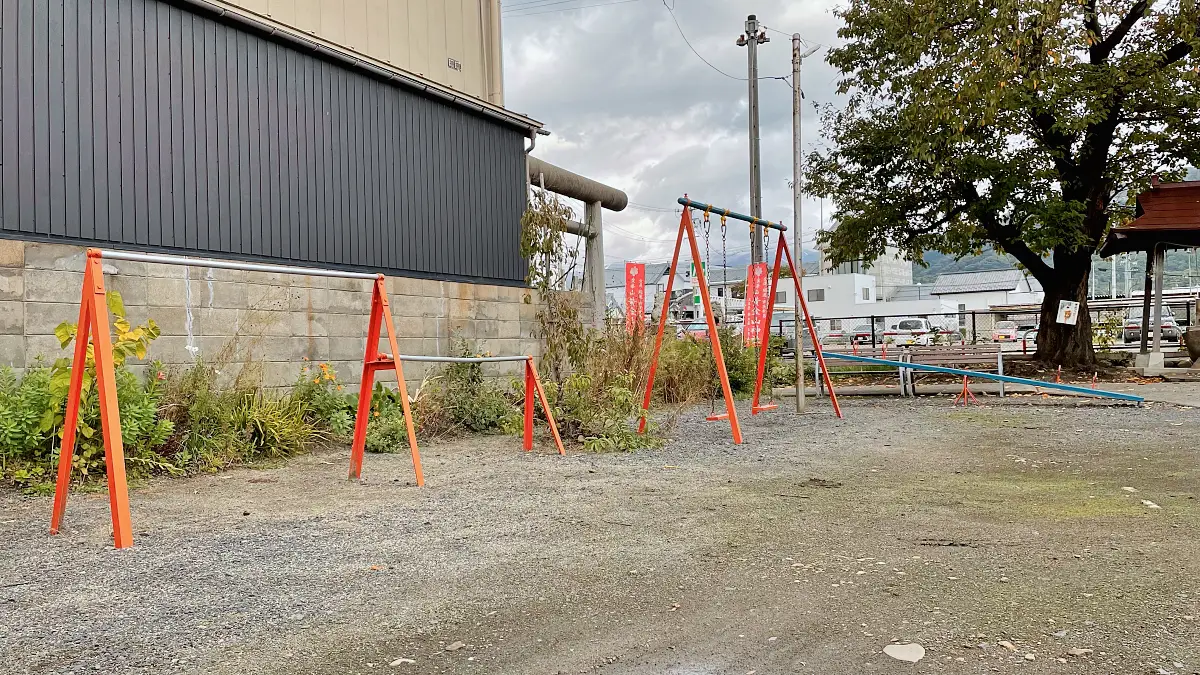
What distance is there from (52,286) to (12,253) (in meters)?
0.33

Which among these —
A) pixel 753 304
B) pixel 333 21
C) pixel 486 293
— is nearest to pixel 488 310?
pixel 486 293

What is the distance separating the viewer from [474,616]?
2.96 metres

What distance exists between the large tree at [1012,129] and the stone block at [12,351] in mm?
10652

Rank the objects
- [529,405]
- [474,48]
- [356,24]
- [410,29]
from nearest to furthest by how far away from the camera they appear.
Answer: [529,405], [356,24], [410,29], [474,48]

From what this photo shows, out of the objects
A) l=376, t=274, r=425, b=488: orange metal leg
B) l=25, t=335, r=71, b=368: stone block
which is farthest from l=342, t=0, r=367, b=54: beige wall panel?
l=376, t=274, r=425, b=488: orange metal leg

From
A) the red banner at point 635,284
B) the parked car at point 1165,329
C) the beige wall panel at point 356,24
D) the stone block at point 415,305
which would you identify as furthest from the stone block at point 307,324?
the parked car at point 1165,329

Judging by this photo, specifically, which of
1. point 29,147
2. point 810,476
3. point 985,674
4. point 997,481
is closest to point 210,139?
point 29,147

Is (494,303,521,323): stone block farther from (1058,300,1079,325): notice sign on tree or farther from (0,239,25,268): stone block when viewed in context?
(1058,300,1079,325): notice sign on tree

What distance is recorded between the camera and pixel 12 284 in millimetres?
5797

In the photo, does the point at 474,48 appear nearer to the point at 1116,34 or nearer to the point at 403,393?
the point at 403,393

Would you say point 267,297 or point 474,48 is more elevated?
point 474,48

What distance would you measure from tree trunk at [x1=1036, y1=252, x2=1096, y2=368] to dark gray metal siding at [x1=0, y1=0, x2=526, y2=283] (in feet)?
32.1

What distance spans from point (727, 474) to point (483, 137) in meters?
5.89

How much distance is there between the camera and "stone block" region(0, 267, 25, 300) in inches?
227
